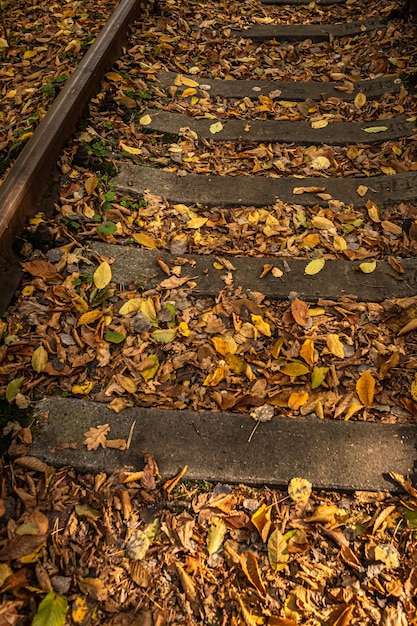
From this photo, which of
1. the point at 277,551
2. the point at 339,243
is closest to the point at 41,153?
the point at 339,243

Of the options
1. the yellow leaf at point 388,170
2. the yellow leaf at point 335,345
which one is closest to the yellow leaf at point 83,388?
the yellow leaf at point 335,345

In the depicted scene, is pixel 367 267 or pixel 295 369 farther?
pixel 367 267

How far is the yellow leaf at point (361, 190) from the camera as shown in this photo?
3.37 meters

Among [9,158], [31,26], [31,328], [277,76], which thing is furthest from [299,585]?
[31,26]

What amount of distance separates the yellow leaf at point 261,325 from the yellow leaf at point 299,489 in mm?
791

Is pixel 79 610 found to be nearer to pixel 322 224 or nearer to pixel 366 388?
pixel 366 388

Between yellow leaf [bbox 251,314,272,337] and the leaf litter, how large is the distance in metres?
0.01

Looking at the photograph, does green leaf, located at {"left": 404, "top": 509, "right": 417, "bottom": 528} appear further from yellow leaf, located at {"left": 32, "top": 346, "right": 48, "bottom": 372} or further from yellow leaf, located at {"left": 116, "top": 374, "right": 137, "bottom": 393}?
yellow leaf, located at {"left": 32, "top": 346, "right": 48, "bottom": 372}

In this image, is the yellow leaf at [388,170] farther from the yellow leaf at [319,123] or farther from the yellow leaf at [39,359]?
the yellow leaf at [39,359]

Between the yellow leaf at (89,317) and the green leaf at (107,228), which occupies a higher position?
the green leaf at (107,228)

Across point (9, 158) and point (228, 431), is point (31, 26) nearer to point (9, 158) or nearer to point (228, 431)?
point (9, 158)

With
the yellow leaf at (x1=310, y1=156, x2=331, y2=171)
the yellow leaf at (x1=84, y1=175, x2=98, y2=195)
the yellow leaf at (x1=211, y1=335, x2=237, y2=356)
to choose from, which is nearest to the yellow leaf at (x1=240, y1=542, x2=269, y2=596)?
the yellow leaf at (x1=211, y1=335, x2=237, y2=356)

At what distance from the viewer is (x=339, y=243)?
308cm

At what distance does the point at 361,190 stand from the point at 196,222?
3.76ft
